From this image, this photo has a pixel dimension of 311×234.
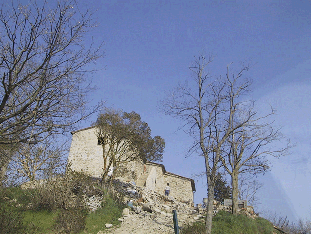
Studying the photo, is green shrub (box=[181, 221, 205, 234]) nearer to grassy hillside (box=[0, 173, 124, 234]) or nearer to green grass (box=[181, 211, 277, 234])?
green grass (box=[181, 211, 277, 234])

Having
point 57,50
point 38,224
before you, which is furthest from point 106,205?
point 57,50

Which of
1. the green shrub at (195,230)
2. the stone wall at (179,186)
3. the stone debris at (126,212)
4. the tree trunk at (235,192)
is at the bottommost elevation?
the green shrub at (195,230)

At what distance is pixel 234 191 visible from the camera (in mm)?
17125

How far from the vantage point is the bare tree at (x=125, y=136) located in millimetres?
20312

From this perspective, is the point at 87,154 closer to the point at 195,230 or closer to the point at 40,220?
the point at 40,220

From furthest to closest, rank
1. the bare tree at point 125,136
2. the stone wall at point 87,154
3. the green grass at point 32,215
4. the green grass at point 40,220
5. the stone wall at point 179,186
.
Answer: the stone wall at point 179,186 < the stone wall at point 87,154 < the bare tree at point 125,136 < the green grass at point 40,220 < the green grass at point 32,215

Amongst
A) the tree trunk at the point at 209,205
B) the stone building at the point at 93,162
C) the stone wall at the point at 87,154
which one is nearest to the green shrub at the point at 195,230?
the tree trunk at the point at 209,205

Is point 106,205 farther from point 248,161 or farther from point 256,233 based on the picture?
point 248,161

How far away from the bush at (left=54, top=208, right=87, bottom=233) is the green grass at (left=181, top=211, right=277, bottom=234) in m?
4.65

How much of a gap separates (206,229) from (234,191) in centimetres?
570

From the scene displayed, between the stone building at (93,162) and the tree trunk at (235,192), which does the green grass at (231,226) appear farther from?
the stone building at (93,162)

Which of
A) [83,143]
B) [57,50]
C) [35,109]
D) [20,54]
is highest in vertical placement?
[83,143]

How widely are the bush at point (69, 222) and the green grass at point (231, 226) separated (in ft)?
15.3

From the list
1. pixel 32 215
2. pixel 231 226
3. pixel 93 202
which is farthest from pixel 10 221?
pixel 231 226
